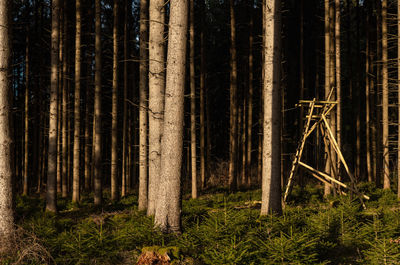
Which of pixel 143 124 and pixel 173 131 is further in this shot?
pixel 143 124

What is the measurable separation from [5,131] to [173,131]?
10.2ft

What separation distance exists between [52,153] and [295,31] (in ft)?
55.2

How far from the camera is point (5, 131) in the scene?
638 centimetres

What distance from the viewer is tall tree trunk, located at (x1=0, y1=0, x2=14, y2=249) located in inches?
244

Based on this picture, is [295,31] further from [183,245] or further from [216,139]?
[183,245]

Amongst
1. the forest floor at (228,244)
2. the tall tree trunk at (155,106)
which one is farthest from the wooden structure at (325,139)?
the tall tree trunk at (155,106)

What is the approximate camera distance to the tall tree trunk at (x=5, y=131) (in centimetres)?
620

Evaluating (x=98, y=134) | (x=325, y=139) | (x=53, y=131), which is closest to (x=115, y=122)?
(x=98, y=134)

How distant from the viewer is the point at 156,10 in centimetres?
862

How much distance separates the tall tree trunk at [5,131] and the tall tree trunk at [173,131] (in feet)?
8.72

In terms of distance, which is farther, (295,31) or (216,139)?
(216,139)

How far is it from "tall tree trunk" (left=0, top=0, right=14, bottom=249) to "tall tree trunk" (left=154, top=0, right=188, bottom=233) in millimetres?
2657

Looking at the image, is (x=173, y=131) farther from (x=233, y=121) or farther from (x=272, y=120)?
(x=233, y=121)

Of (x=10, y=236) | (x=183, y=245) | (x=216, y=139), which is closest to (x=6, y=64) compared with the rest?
(x=10, y=236)
